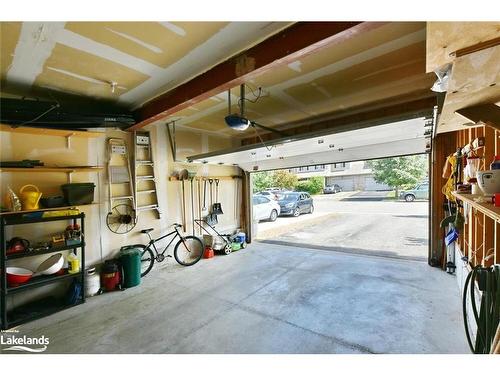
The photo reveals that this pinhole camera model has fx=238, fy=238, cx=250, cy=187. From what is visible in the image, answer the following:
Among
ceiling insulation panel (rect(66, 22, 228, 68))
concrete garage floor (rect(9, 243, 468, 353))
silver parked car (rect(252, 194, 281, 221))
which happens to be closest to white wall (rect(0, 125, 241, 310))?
concrete garage floor (rect(9, 243, 468, 353))

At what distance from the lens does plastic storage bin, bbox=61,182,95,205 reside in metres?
3.22

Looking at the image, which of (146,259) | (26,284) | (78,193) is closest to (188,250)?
(146,259)

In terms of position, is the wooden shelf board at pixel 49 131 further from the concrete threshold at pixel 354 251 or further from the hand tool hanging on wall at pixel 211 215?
the concrete threshold at pixel 354 251

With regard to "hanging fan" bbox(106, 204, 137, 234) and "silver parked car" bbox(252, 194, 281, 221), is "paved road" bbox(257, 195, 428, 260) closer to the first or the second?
"silver parked car" bbox(252, 194, 281, 221)

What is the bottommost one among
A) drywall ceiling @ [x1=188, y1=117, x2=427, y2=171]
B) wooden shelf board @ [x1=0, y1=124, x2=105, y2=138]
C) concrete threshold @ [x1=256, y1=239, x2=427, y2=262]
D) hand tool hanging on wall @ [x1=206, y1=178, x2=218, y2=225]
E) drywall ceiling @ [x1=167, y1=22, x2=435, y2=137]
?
concrete threshold @ [x1=256, y1=239, x2=427, y2=262]

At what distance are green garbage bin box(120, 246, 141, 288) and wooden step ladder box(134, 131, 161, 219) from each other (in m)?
0.81

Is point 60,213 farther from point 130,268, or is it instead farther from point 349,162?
point 349,162

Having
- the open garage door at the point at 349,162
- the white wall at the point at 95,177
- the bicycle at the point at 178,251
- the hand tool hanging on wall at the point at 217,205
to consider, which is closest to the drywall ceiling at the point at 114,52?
the white wall at the point at 95,177

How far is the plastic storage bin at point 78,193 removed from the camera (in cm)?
322

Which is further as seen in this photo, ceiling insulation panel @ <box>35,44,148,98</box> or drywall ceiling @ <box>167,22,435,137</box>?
ceiling insulation panel @ <box>35,44,148,98</box>

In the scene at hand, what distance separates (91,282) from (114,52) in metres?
3.08

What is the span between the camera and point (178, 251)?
5.00 m

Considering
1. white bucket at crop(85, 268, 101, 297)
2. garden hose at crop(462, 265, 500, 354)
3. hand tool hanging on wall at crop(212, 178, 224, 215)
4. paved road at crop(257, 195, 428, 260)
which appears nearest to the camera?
garden hose at crop(462, 265, 500, 354)
